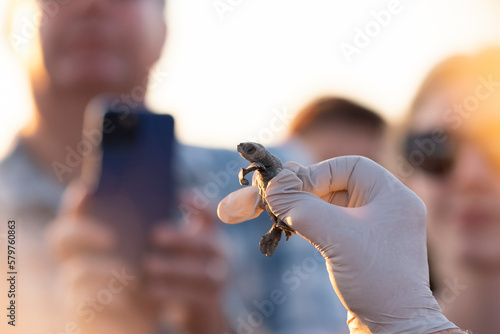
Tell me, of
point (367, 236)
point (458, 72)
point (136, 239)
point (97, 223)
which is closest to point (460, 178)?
point (458, 72)

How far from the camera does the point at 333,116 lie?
2227mm

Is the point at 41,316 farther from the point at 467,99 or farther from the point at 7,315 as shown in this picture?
the point at 467,99

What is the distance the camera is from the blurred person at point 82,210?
1586 millimetres

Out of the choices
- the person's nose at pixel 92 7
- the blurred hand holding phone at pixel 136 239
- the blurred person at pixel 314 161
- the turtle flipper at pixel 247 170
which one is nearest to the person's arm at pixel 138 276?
the blurred hand holding phone at pixel 136 239

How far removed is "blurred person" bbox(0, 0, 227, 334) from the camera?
1.59 meters

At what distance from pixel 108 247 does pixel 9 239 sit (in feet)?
1.10

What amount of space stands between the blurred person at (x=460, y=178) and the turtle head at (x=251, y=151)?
144 cm

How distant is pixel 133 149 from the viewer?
1.49m

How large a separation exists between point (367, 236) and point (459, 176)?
4.93 ft

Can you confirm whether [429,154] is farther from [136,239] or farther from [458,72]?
[136,239]

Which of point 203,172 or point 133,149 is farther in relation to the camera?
point 203,172

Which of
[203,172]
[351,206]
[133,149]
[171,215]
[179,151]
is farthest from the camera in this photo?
[203,172]

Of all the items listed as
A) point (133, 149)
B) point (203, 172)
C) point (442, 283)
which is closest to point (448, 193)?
point (442, 283)

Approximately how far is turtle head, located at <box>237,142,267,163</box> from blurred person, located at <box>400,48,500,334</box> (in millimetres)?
1438
